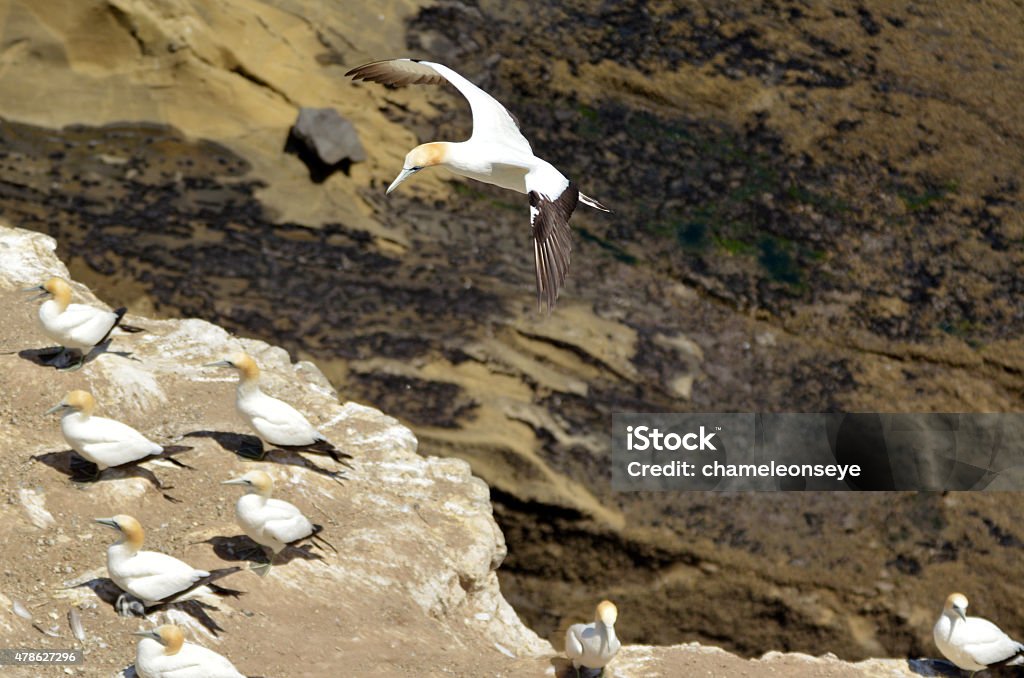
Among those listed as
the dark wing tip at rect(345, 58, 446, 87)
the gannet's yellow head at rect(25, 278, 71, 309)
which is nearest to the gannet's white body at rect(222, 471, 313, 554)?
the gannet's yellow head at rect(25, 278, 71, 309)

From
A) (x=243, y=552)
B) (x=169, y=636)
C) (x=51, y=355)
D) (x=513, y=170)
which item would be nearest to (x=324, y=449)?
(x=243, y=552)

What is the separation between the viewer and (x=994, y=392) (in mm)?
15977

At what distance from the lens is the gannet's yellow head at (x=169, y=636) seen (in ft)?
25.5

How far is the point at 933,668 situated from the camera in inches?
445

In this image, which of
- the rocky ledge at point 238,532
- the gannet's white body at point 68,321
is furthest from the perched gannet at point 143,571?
the gannet's white body at point 68,321

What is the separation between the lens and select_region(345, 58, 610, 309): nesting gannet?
28.7ft

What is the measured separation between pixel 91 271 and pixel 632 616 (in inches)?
289

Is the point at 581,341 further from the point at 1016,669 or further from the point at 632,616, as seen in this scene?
the point at 1016,669

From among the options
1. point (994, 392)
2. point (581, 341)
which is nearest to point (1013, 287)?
point (994, 392)

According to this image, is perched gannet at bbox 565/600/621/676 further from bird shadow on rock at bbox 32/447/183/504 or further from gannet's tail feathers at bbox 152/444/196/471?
gannet's tail feathers at bbox 152/444/196/471

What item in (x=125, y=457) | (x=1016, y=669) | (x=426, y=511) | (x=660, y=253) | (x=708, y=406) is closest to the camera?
(x=125, y=457)

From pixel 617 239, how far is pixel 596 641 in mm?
8554

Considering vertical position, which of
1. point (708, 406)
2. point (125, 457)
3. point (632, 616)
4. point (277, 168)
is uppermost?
point (125, 457)

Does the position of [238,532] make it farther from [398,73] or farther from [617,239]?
[617,239]
